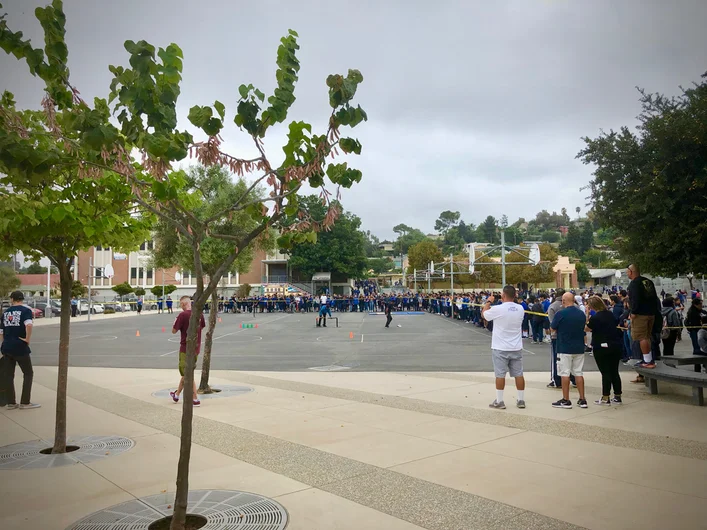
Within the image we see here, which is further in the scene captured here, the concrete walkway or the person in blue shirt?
the person in blue shirt

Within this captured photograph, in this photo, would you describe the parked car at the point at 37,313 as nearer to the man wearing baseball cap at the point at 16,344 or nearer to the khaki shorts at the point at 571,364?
the man wearing baseball cap at the point at 16,344

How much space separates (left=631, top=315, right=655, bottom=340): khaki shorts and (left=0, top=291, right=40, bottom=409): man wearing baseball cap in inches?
400

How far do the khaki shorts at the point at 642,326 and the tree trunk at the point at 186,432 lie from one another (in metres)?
7.89

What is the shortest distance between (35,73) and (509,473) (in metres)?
5.63

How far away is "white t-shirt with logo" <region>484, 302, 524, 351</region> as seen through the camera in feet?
27.4

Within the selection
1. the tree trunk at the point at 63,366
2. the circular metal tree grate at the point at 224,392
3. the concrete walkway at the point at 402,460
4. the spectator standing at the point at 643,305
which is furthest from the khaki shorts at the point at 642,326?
the tree trunk at the point at 63,366

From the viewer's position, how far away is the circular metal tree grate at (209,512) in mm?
4336

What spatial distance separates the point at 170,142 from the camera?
4.01 m

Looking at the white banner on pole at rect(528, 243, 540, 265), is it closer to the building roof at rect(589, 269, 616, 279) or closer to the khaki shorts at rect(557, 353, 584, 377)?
the khaki shorts at rect(557, 353, 584, 377)

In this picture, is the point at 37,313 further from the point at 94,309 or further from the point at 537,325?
the point at 537,325

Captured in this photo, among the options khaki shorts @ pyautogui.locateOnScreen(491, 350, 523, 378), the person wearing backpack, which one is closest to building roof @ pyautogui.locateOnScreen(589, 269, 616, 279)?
the person wearing backpack

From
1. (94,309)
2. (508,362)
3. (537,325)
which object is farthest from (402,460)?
(94,309)

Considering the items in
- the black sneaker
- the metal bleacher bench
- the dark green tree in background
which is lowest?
the black sneaker

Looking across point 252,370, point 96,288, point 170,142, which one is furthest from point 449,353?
point 96,288
